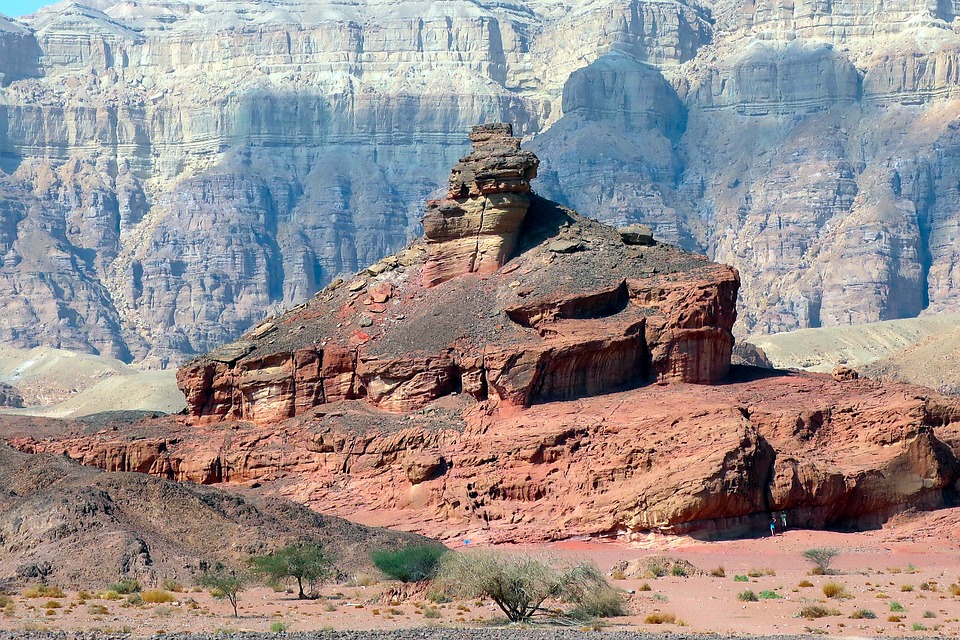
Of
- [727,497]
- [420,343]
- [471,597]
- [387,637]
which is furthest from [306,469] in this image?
[387,637]

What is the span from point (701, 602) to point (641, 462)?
15684mm

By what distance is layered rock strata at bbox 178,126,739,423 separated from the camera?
254ft

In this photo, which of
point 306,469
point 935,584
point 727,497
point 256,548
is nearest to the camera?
point 935,584

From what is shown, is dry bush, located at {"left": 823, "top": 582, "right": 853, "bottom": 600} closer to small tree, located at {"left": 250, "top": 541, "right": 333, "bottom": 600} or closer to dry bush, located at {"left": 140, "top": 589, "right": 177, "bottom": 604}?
small tree, located at {"left": 250, "top": 541, "right": 333, "bottom": 600}

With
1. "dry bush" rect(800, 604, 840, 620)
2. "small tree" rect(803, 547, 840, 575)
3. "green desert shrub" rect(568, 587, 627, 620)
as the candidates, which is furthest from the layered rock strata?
"dry bush" rect(800, 604, 840, 620)

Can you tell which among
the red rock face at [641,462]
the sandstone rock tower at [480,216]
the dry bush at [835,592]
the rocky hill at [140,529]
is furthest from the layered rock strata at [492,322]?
the dry bush at [835,592]

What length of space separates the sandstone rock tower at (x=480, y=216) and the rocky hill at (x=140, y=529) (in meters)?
18.1

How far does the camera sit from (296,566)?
192 ft

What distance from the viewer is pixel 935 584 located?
192ft

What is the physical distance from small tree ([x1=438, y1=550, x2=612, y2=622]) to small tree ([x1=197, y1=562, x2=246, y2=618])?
20.5 feet

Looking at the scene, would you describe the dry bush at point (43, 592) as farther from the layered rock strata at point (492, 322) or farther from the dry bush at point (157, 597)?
the layered rock strata at point (492, 322)

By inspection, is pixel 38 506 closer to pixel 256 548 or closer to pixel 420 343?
pixel 256 548

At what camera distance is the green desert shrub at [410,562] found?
58.8 metres

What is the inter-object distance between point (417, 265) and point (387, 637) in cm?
4163
